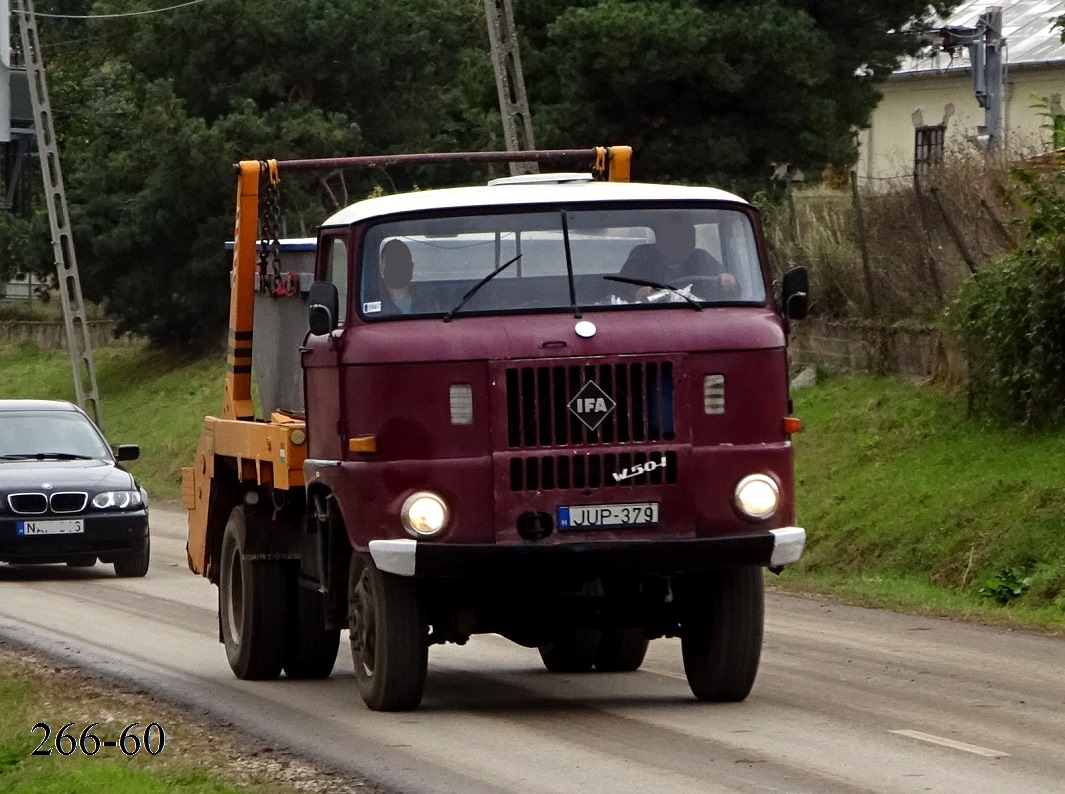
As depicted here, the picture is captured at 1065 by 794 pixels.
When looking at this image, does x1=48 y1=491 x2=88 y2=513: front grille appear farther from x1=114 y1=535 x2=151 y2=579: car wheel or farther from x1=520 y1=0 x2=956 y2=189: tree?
x1=520 y1=0 x2=956 y2=189: tree

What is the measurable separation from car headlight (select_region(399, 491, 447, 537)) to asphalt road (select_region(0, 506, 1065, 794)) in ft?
3.06

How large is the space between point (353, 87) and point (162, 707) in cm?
3492

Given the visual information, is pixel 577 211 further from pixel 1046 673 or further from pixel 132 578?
pixel 132 578

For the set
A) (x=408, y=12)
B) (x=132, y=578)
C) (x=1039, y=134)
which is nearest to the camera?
(x=132, y=578)

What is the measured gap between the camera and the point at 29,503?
19375 millimetres

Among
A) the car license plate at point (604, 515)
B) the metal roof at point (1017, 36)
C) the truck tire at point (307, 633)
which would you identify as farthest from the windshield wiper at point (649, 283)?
the metal roof at point (1017, 36)

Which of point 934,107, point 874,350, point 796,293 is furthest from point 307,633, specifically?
point 934,107

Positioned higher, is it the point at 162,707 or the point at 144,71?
the point at 144,71

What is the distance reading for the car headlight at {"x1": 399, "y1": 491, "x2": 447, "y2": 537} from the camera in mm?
9766

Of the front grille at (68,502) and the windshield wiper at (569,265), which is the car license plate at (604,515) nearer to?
the windshield wiper at (569,265)

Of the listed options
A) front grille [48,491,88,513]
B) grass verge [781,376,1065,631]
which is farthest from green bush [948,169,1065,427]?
front grille [48,491,88,513]

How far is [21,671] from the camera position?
12266mm

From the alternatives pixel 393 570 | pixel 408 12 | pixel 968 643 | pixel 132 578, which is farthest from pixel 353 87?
pixel 393 570

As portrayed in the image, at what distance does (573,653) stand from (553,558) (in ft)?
9.01
